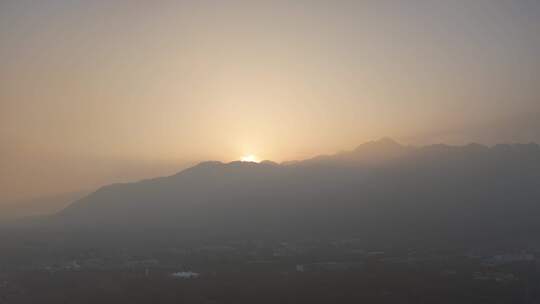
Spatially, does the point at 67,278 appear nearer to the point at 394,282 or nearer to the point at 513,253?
the point at 394,282

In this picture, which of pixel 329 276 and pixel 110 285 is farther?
pixel 329 276

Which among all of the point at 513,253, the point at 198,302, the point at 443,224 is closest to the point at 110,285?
the point at 198,302

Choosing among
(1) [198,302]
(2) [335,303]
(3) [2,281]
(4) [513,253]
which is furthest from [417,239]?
(3) [2,281]

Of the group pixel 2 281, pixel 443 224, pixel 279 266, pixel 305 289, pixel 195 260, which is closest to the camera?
pixel 305 289

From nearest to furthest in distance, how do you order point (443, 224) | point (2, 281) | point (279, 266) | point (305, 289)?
point (305, 289) → point (2, 281) → point (279, 266) → point (443, 224)

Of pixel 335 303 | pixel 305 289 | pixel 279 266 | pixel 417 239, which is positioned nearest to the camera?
pixel 335 303

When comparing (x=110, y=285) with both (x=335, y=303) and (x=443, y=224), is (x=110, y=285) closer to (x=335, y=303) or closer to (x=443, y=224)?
(x=335, y=303)

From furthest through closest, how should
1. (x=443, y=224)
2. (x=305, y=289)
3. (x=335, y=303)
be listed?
(x=443, y=224), (x=305, y=289), (x=335, y=303)

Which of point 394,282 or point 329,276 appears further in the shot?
point 329,276
